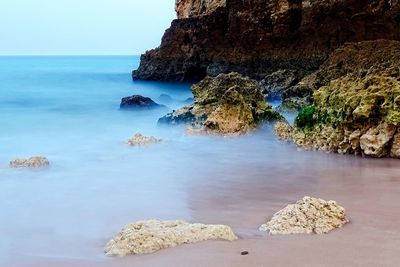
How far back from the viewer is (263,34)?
26750mm

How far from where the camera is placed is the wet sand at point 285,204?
3836 millimetres

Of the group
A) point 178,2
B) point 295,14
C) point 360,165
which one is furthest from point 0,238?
point 178,2

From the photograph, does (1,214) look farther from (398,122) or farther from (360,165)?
(398,122)

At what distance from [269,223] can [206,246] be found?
0.77 meters

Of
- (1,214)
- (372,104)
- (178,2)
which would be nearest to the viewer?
(1,214)

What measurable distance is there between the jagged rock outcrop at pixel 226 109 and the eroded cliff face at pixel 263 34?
9.69 m

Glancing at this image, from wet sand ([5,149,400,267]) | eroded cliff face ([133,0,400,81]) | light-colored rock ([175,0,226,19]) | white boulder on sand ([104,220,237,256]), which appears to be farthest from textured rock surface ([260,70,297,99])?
white boulder on sand ([104,220,237,256])

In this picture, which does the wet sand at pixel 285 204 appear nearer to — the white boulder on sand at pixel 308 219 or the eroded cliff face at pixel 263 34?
the white boulder on sand at pixel 308 219

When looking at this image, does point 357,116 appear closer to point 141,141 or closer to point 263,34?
point 141,141

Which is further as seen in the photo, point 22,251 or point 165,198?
point 165,198

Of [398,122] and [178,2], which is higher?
[178,2]

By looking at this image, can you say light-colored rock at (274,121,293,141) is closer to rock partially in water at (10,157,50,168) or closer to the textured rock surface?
rock partially in water at (10,157,50,168)

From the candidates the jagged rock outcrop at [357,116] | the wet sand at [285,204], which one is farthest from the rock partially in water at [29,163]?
the jagged rock outcrop at [357,116]

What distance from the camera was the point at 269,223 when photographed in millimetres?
4617
